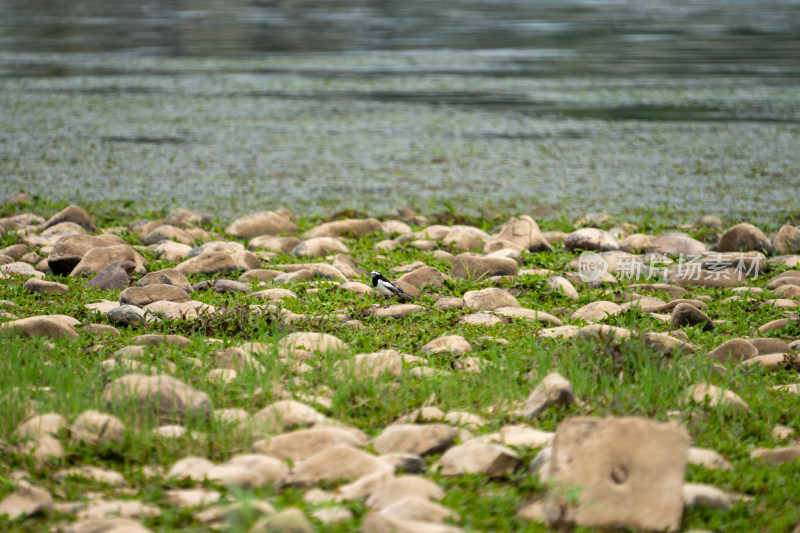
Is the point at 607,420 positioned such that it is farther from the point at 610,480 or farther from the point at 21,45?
the point at 21,45

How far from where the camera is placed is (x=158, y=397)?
331 centimetres

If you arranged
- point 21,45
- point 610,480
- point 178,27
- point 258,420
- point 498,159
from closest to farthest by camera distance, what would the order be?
point 610,480
point 258,420
point 498,159
point 21,45
point 178,27

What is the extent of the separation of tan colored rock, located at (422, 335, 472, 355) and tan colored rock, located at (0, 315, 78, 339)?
1790 millimetres

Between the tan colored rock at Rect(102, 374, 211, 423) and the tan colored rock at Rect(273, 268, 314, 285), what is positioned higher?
the tan colored rock at Rect(102, 374, 211, 423)

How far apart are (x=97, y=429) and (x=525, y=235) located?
417 centimetres

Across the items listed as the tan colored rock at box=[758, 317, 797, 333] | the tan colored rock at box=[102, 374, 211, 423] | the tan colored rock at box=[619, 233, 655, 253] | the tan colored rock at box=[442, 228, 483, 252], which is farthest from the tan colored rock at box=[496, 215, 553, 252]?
the tan colored rock at box=[102, 374, 211, 423]

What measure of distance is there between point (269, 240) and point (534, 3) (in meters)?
30.1

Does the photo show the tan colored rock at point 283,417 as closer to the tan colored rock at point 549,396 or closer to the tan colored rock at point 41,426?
the tan colored rock at point 41,426

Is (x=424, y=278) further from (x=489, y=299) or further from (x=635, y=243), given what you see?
(x=635, y=243)

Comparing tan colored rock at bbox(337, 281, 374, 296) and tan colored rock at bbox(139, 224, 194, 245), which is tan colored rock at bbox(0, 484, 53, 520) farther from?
tan colored rock at bbox(139, 224, 194, 245)

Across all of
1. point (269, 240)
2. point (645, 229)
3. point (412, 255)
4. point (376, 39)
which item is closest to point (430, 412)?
point (412, 255)

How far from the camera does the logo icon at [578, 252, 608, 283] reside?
19.2 feet

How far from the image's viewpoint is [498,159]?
9969 millimetres

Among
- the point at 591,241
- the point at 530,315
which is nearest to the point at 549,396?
the point at 530,315
